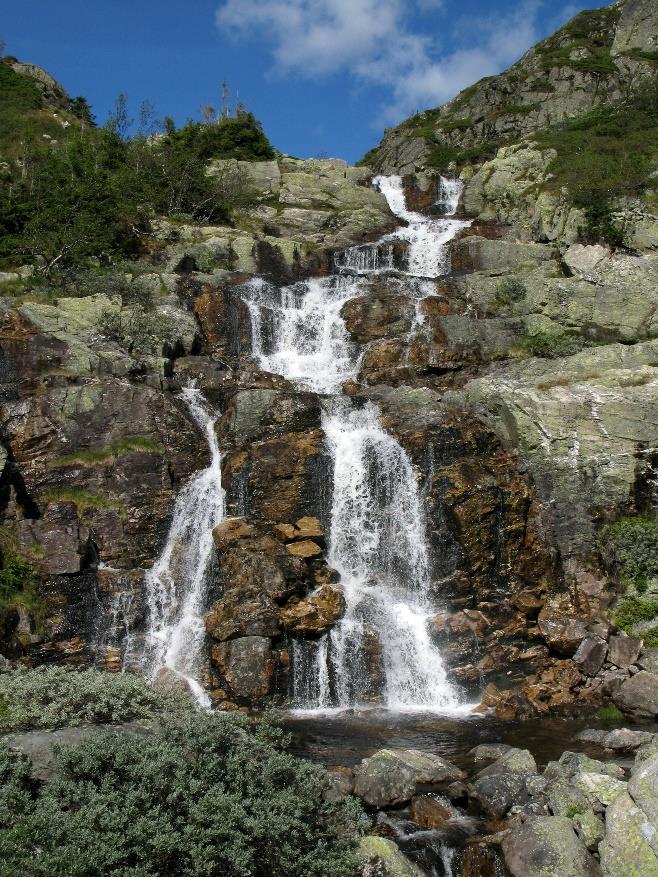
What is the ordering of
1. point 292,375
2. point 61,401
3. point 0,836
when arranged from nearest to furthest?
point 0,836 < point 61,401 < point 292,375

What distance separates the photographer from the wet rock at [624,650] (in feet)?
62.0

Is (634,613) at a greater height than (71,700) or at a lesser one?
lesser

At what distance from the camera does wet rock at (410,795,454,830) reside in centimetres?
1115

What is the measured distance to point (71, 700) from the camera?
33.3ft

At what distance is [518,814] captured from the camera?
429 inches

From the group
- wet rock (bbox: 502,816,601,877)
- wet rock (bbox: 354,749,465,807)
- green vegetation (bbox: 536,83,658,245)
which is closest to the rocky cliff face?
green vegetation (bbox: 536,83,658,245)

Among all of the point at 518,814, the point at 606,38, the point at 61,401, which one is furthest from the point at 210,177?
the point at 606,38

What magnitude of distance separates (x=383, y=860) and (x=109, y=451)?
1765cm

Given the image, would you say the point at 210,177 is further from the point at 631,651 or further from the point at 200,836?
the point at 200,836

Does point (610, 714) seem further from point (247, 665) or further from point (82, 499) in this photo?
point (82, 499)

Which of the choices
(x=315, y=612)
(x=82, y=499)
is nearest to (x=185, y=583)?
(x=315, y=612)

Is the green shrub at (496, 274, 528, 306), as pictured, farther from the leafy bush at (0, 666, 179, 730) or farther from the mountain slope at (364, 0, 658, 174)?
the mountain slope at (364, 0, 658, 174)

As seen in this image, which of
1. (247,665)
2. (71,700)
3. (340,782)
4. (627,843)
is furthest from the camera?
(247,665)

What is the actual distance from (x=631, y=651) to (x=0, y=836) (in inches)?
691
